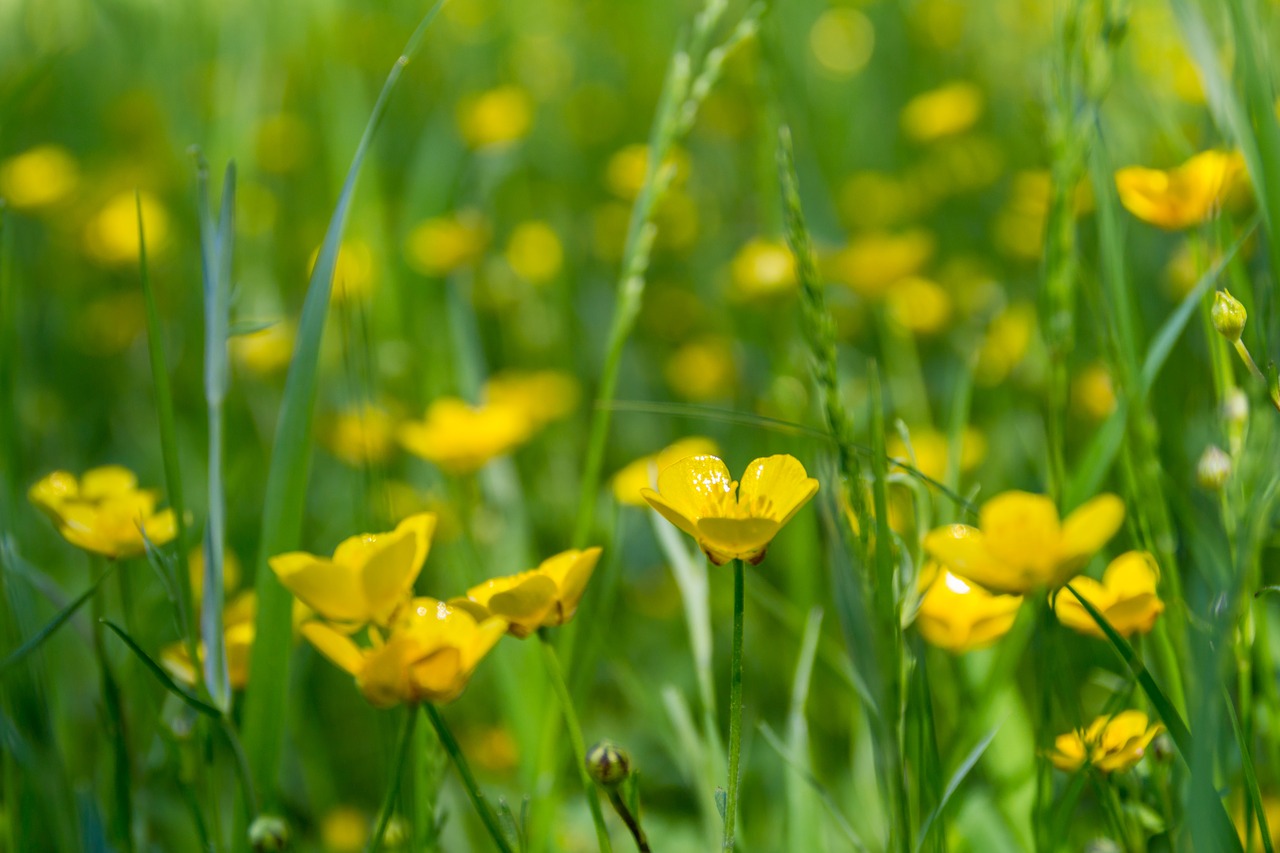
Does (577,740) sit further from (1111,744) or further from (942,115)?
(942,115)

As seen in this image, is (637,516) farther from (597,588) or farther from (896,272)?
(896,272)

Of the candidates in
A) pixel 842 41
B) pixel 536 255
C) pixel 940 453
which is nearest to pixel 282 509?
pixel 940 453

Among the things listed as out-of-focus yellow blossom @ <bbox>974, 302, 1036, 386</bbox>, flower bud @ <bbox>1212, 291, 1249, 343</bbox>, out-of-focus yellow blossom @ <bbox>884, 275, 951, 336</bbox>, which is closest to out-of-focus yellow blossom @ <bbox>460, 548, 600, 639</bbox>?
flower bud @ <bbox>1212, 291, 1249, 343</bbox>

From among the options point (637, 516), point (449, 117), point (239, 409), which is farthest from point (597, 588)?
point (449, 117)

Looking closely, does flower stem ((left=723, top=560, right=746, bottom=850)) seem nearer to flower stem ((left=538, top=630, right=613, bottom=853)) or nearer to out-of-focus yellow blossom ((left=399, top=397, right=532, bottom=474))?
flower stem ((left=538, top=630, right=613, bottom=853))

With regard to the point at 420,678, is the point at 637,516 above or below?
below

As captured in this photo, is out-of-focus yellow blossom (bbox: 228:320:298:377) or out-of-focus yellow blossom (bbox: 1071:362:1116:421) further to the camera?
out-of-focus yellow blossom (bbox: 228:320:298:377)

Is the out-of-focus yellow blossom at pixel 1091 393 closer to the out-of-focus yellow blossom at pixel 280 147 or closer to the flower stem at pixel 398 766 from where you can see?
the flower stem at pixel 398 766
